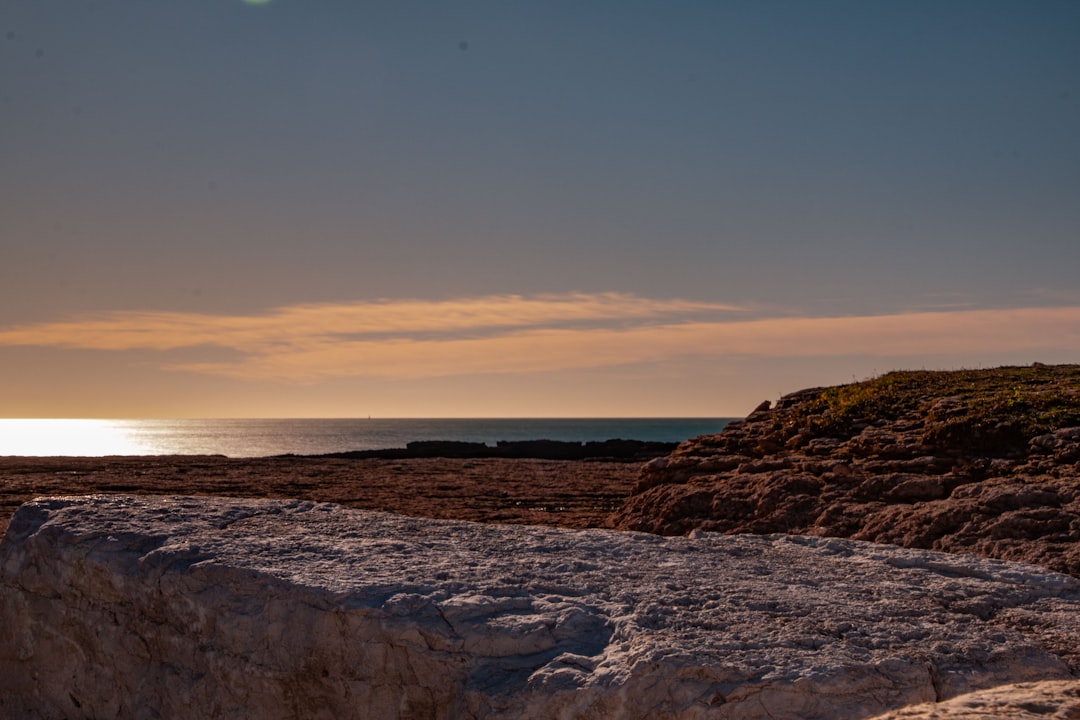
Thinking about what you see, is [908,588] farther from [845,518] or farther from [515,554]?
[845,518]

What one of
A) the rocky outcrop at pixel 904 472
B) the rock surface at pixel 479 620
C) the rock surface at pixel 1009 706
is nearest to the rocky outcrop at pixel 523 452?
the rocky outcrop at pixel 904 472

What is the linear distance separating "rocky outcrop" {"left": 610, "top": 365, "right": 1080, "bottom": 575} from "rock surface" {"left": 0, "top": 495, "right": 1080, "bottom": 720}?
250cm

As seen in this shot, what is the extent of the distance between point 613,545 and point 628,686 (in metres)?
1.63

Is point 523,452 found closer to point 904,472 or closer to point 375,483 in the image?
point 375,483

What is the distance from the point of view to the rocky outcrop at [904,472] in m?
7.14

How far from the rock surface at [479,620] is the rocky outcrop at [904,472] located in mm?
2498

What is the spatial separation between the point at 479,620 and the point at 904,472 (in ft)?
22.0

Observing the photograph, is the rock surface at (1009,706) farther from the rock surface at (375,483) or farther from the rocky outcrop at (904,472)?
the rock surface at (375,483)

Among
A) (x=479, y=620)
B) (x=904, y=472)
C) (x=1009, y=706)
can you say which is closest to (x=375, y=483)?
(x=904, y=472)

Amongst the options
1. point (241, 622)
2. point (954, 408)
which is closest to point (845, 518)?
point (954, 408)

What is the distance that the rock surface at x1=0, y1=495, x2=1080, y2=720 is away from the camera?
3400 millimetres

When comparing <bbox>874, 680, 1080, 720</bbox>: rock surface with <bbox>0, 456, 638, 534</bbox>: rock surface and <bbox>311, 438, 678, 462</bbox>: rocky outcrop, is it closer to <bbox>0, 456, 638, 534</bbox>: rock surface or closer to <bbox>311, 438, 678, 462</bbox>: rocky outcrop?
<bbox>0, 456, 638, 534</bbox>: rock surface

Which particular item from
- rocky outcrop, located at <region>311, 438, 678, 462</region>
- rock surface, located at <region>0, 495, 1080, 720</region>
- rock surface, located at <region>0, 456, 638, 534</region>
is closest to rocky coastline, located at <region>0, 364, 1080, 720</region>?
rock surface, located at <region>0, 495, 1080, 720</region>

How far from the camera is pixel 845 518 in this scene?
8320mm
